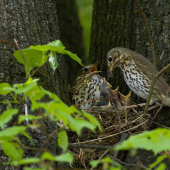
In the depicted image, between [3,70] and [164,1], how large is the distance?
103 inches

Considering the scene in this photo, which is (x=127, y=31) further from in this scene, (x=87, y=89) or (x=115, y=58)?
(x=87, y=89)

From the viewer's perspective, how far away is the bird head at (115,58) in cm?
519

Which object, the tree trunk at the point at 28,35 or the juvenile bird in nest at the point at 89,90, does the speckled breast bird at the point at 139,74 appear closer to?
the juvenile bird in nest at the point at 89,90

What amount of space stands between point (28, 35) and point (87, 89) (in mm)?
1992

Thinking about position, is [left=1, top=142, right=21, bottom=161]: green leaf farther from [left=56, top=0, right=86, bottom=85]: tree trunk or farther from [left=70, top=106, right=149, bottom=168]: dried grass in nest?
[left=56, top=0, right=86, bottom=85]: tree trunk

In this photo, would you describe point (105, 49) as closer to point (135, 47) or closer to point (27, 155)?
point (135, 47)

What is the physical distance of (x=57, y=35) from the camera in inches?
169

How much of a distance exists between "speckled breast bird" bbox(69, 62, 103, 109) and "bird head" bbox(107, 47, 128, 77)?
299 mm

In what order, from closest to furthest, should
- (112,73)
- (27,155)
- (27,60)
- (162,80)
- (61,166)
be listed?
(27,60)
(27,155)
(61,166)
(162,80)
(112,73)

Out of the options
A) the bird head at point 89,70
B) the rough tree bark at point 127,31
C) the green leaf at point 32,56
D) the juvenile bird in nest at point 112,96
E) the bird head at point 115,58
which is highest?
the green leaf at point 32,56

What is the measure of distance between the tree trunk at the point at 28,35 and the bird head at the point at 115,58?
4.16 ft

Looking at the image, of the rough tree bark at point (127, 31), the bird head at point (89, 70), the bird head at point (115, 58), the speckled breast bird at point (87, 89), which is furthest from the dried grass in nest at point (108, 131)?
the bird head at point (89, 70)

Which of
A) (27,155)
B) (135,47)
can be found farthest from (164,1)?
(27,155)

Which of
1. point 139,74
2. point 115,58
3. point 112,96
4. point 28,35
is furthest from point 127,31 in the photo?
point 28,35
